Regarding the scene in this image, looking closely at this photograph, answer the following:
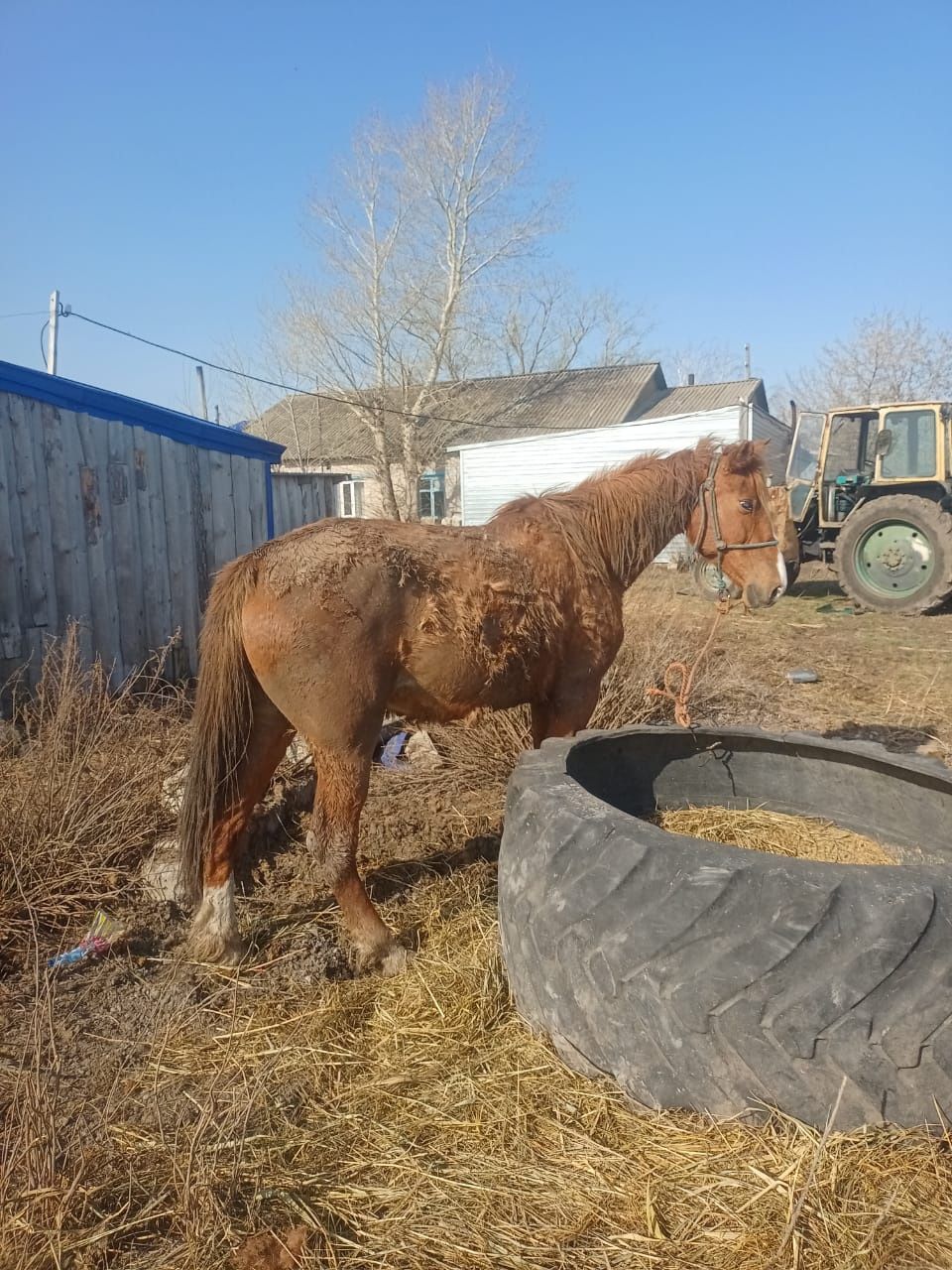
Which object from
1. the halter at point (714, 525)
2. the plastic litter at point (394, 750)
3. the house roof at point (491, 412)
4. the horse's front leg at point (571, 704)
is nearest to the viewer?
the horse's front leg at point (571, 704)

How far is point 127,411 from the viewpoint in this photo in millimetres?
6559

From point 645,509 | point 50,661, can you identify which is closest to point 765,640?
point 645,509

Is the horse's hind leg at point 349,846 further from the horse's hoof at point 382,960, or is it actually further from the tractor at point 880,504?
the tractor at point 880,504

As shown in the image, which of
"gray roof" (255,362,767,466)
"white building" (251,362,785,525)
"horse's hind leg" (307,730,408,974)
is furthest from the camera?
"gray roof" (255,362,767,466)

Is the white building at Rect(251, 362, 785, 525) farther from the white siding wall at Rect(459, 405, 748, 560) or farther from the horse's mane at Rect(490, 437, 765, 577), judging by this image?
the horse's mane at Rect(490, 437, 765, 577)

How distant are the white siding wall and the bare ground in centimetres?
1503

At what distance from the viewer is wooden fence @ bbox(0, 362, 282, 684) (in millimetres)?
5574

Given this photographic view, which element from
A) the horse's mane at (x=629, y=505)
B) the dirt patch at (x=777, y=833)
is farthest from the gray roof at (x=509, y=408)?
the dirt patch at (x=777, y=833)

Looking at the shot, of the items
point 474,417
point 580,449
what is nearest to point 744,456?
point 580,449

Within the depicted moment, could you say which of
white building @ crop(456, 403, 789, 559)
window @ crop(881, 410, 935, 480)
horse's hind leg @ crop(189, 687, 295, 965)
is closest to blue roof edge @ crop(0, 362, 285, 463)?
horse's hind leg @ crop(189, 687, 295, 965)

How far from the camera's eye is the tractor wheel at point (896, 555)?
1097cm

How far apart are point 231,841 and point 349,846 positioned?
1.80 feet

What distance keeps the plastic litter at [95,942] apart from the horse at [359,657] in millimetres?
328

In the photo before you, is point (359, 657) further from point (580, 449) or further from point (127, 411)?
point (580, 449)
